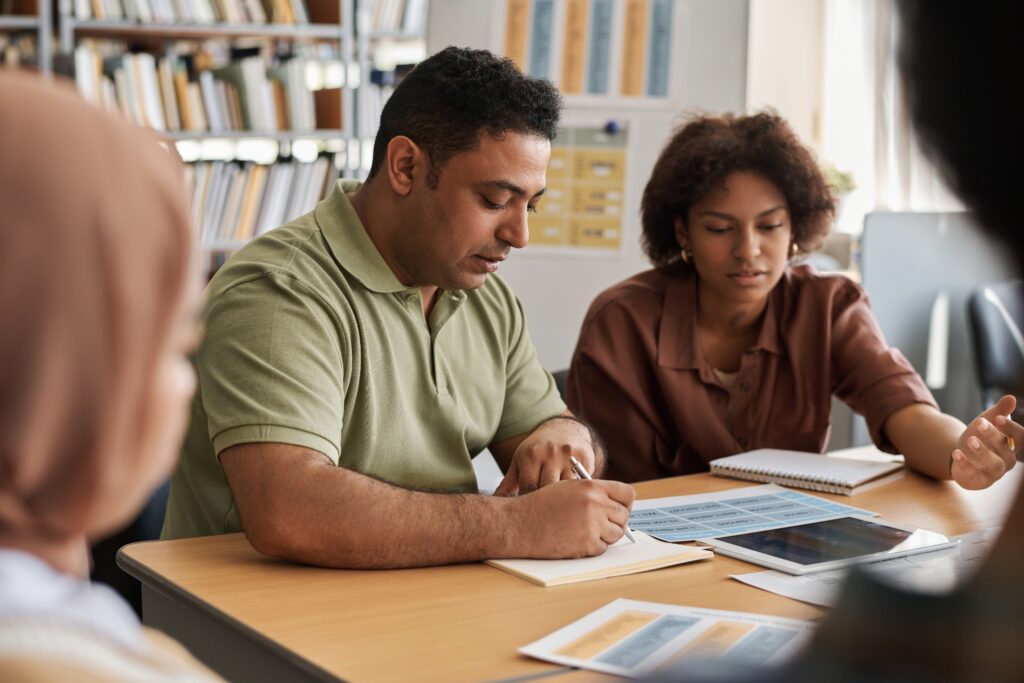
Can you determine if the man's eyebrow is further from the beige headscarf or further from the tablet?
the beige headscarf

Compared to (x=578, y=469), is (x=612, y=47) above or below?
above

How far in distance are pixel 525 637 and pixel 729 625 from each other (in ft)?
0.72

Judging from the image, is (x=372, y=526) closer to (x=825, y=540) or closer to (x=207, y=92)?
(x=825, y=540)

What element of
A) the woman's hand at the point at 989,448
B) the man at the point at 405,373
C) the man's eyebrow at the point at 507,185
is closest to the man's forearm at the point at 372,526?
the man at the point at 405,373

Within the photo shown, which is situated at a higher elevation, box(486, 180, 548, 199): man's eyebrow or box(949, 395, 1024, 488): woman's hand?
box(486, 180, 548, 199): man's eyebrow

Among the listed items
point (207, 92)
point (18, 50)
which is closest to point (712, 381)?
point (207, 92)

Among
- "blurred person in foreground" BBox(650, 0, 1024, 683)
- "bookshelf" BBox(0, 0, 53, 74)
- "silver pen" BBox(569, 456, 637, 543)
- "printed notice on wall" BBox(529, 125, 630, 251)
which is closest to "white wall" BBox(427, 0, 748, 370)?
"printed notice on wall" BBox(529, 125, 630, 251)

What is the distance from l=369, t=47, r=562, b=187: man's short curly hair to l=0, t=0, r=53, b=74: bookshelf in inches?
116

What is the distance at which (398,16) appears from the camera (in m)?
4.94

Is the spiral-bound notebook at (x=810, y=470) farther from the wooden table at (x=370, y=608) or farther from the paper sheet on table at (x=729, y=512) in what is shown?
the wooden table at (x=370, y=608)

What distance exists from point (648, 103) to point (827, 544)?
6.10 feet

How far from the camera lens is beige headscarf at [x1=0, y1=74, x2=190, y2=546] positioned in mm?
572

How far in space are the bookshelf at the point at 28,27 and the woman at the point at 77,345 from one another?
4.10 m

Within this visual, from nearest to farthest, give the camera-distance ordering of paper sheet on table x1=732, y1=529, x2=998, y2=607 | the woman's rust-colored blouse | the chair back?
1. paper sheet on table x1=732, y1=529, x2=998, y2=607
2. the woman's rust-colored blouse
3. the chair back
